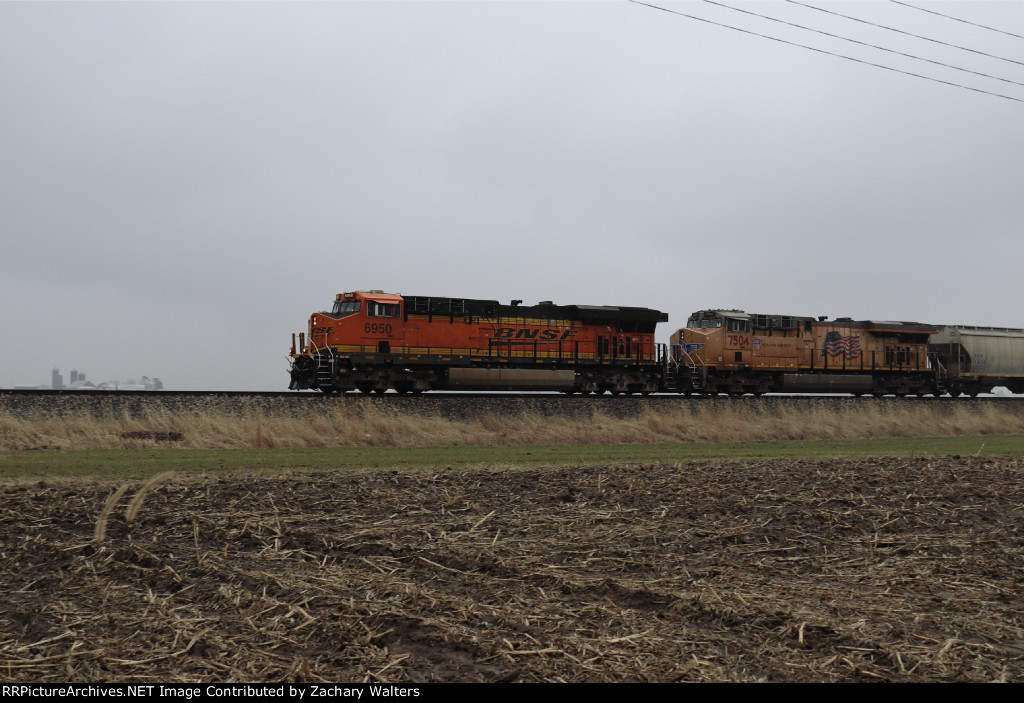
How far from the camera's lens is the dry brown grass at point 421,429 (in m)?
20.5

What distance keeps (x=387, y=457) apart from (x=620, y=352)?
21279mm

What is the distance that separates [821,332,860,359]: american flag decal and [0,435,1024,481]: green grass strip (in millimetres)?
20392

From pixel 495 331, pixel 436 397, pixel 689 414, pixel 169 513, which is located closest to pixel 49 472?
pixel 169 513

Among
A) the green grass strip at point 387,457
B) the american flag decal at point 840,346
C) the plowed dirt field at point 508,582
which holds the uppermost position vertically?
the american flag decal at point 840,346

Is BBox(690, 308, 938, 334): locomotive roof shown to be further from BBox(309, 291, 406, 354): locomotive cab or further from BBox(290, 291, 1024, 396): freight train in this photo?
BBox(309, 291, 406, 354): locomotive cab

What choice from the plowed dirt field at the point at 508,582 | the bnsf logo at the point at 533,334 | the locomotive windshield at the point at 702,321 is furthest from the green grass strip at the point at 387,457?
the locomotive windshield at the point at 702,321

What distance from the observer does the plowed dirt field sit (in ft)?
15.8

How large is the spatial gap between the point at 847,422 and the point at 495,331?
13.2 meters

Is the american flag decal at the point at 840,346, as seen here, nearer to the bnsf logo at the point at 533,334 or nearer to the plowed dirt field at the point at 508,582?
the bnsf logo at the point at 533,334

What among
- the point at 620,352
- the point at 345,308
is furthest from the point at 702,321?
the point at 345,308

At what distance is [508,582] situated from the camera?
6.37 meters

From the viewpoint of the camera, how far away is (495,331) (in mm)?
34062

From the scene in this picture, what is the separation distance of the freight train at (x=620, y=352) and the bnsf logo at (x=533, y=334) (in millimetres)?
50
